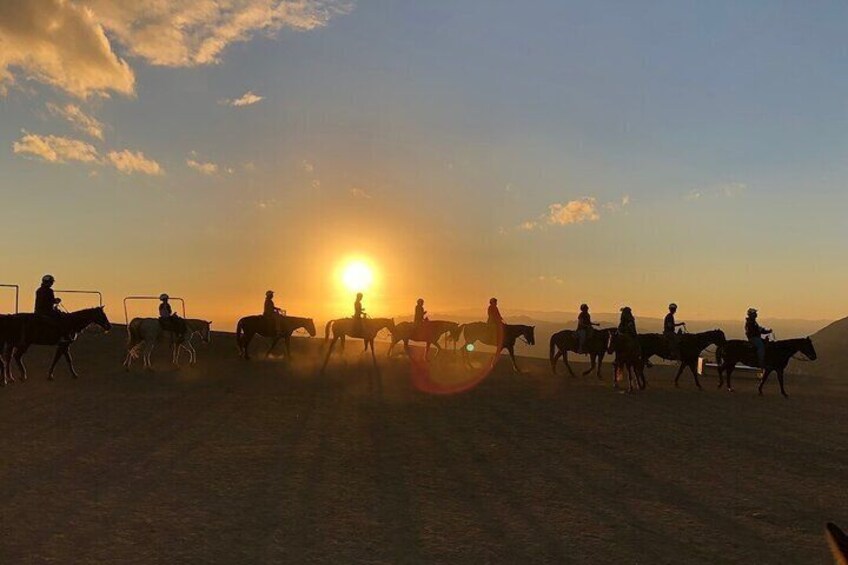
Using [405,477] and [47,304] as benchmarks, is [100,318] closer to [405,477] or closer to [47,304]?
[47,304]

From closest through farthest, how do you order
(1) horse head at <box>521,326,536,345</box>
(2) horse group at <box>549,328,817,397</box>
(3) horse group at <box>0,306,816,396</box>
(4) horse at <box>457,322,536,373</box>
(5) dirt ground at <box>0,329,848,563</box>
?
(5) dirt ground at <box>0,329,848,563</box> → (3) horse group at <box>0,306,816,396</box> → (2) horse group at <box>549,328,817,397</box> → (4) horse at <box>457,322,536,373</box> → (1) horse head at <box>521,326,536,345</box>

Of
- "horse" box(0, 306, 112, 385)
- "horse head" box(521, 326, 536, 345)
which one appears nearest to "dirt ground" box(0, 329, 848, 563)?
"horse" box(0, 306, 112, 385)

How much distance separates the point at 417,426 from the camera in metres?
13.3

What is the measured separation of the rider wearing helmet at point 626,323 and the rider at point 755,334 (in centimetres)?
385

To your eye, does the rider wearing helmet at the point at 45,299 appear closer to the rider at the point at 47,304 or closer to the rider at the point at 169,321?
the rider at the point at 47,304

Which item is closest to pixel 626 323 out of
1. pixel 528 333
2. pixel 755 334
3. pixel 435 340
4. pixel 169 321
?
pixel 755 334

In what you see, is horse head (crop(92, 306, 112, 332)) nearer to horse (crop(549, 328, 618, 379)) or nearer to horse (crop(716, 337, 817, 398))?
horse (crop(549, 328, 618, 379))

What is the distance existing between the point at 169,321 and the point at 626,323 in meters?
17.7

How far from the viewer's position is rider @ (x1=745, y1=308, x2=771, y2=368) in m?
20.8

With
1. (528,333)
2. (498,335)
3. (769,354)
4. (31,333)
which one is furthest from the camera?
(528,333)

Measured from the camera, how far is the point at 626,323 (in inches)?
869

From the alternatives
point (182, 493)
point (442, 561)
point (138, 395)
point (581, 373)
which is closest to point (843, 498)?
point (442, 561)

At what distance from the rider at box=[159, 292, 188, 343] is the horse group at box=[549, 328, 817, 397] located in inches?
603

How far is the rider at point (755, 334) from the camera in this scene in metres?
20.8
